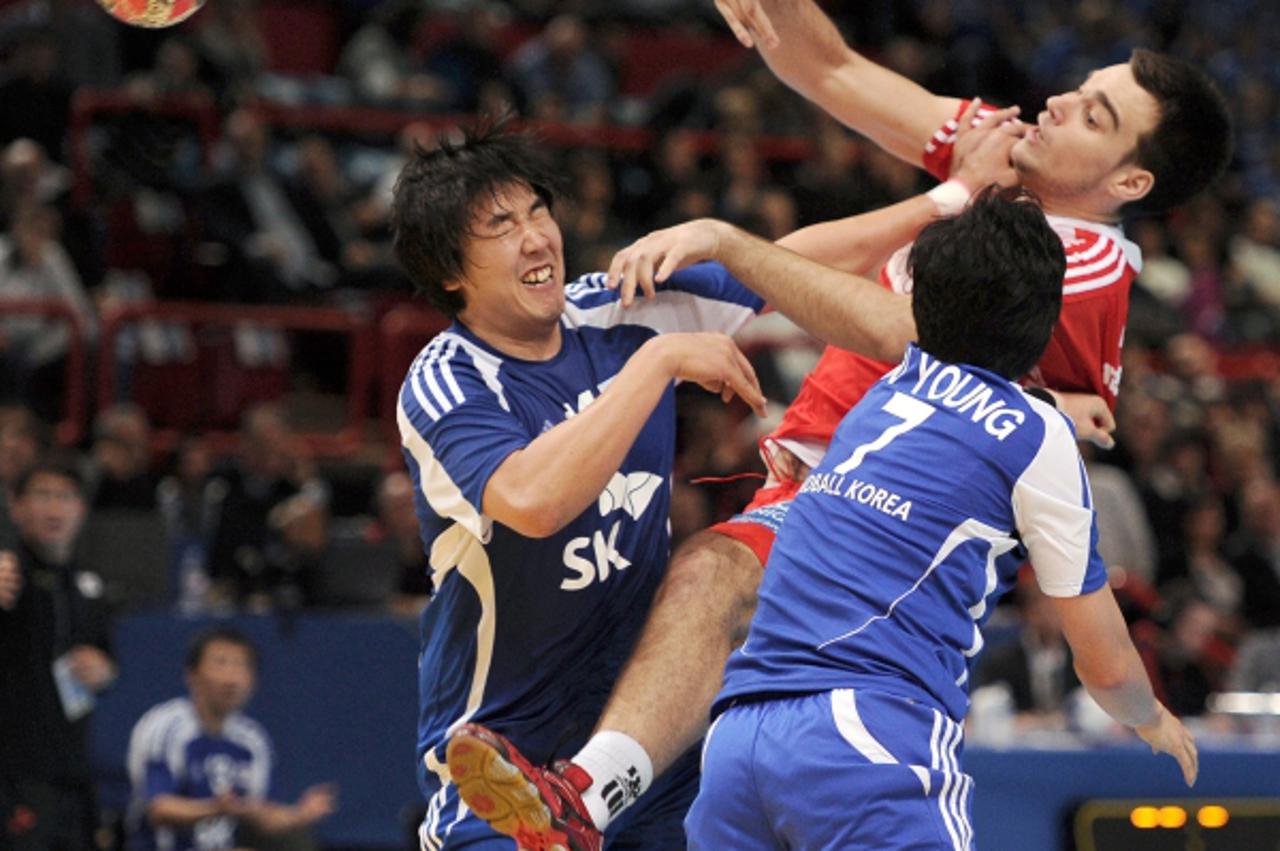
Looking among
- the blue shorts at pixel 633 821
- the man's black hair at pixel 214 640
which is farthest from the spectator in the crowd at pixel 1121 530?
the blue shorts at pixel 633 821

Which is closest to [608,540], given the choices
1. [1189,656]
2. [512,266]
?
[512,266]

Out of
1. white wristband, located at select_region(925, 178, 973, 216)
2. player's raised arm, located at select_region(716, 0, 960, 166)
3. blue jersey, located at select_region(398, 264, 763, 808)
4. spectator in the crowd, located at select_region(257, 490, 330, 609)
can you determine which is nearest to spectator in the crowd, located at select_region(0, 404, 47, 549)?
spectator in the crowd, located at select_region(257, 490, 330, 609)

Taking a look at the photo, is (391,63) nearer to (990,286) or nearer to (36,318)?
(36,318)

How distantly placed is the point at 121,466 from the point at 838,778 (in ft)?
28.3

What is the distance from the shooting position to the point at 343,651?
1130cm

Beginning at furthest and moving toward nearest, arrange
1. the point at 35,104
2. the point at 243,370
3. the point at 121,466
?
the point at 35,104 < the point at 243,370 < the point at 121,466

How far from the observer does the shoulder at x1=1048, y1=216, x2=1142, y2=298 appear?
505 centimetres

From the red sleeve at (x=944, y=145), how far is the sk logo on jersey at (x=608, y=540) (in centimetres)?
128

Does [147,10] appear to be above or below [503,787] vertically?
above

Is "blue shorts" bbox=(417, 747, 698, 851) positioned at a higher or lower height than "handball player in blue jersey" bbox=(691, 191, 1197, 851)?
lower

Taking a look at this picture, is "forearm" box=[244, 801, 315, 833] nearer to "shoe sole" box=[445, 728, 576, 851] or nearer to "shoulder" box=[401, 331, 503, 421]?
"shoulder" box=[401, 331, 503, 421]

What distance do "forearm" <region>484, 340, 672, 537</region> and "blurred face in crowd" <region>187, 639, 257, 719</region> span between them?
6.27 metres

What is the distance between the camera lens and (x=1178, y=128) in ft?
17.3

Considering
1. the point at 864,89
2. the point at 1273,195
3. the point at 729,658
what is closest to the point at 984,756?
the point at 864,89
